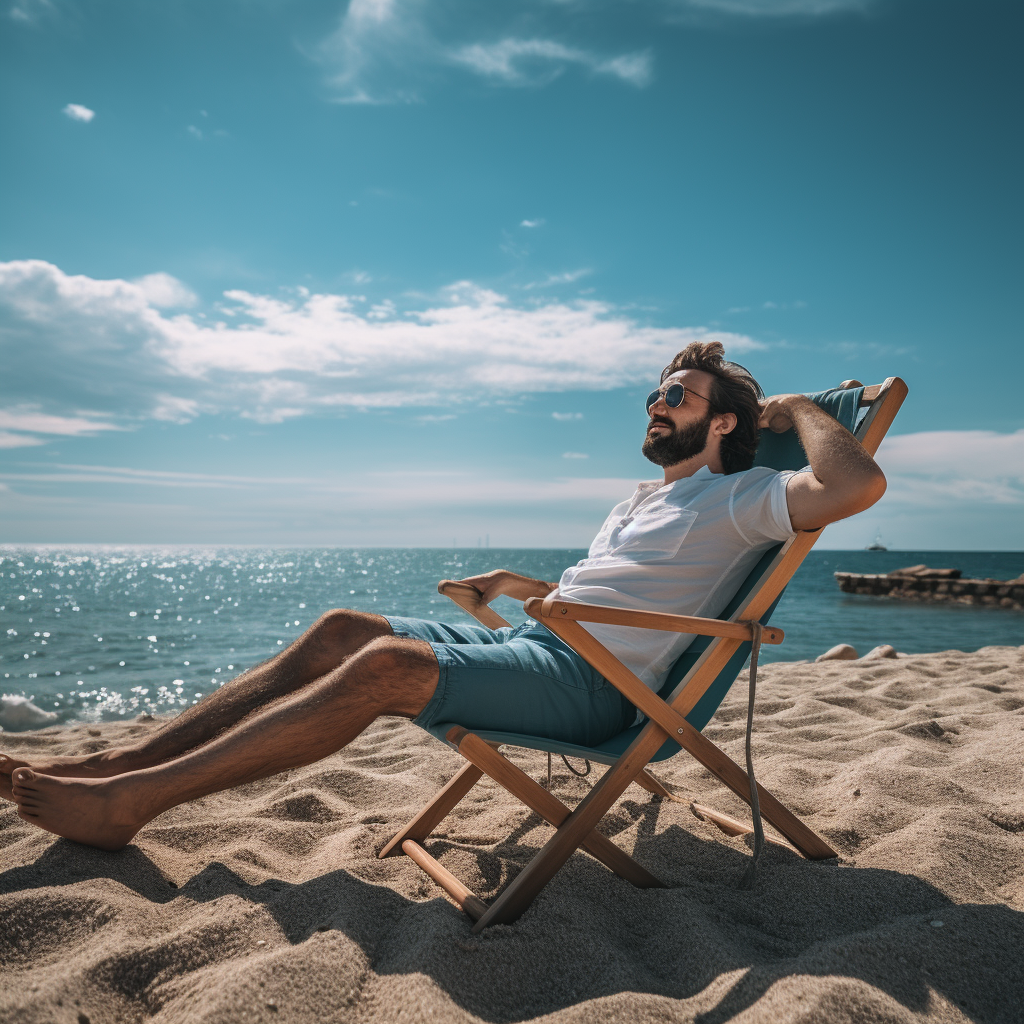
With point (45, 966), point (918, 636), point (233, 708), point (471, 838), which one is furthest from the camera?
point (918, 636)

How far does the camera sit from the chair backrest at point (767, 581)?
2.01m

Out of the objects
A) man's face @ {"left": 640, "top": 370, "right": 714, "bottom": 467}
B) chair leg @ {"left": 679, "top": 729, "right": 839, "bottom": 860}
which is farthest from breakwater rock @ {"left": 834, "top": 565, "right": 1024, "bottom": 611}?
chair leg @ {"left": 679, "top": 729, "right": 839, "bottom": 860}

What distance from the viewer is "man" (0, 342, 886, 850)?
71.2 inches

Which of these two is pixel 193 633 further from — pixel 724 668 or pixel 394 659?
pixel 724 668

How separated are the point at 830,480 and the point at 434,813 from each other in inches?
64.1

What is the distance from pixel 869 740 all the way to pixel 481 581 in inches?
78.1

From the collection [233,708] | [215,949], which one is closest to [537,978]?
[215,949]

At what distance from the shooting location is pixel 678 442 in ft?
8.70

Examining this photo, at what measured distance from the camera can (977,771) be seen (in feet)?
9.02

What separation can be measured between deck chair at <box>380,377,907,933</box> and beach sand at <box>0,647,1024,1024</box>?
0.26ft

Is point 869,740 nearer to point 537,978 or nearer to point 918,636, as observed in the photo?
point 537,978

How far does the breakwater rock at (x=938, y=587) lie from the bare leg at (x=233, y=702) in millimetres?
26114

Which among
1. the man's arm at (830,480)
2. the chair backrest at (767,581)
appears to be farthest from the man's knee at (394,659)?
the man's arm at (830,480)

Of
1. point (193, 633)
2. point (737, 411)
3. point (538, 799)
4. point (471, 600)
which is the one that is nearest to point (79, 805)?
point (538, 799)
